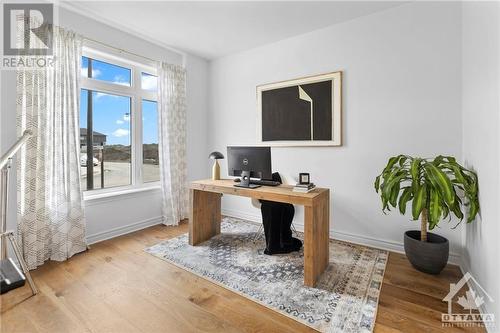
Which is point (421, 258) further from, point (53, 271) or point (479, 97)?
point (53, 271)

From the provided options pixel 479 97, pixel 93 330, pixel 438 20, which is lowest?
pixel 93 330

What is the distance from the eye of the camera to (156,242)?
3.00 metres

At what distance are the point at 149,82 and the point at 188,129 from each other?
92 centimetres

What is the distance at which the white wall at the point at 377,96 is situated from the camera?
2.43 meters

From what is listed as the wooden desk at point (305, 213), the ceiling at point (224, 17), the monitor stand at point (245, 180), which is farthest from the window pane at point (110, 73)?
the monitor stand at point (245, 180)

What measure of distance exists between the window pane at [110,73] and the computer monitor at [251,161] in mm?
1949

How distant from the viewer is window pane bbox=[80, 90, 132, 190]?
121 inches

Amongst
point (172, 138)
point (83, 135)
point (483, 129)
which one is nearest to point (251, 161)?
point (172, 138)

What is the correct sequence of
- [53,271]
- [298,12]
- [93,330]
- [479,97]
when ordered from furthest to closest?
[298,12]
[53,271]
[479,97]
[93,330]

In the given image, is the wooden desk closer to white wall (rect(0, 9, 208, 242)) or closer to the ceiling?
white wall (rect(0, 9, 208, 242))

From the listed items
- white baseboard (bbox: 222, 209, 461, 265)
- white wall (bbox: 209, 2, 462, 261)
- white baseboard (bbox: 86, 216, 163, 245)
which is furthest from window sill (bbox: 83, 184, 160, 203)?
white baseboard (bbox: 222, 209, 461, 265)

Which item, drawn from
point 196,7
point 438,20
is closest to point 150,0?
point 196,7

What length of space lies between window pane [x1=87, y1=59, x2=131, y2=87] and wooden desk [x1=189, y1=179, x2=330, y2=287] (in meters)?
1.88

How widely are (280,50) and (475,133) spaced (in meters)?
2.50
